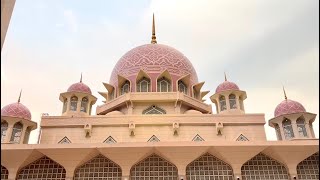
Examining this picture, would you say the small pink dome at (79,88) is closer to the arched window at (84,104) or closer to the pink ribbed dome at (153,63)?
the arched window at (84,104)

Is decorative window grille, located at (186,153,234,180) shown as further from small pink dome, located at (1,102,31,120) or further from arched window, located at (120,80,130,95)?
small pink dome, located at (1,102,31,120)

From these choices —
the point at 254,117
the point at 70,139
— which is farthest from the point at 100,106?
the point at 254,117

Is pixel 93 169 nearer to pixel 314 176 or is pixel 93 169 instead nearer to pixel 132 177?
pixel 132 177

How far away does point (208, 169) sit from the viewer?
16.1m

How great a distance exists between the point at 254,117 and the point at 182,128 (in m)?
4.58

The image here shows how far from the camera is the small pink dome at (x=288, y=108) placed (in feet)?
63.6

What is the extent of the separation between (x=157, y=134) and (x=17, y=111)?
8.56 m

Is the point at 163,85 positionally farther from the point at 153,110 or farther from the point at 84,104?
the point at 84,104

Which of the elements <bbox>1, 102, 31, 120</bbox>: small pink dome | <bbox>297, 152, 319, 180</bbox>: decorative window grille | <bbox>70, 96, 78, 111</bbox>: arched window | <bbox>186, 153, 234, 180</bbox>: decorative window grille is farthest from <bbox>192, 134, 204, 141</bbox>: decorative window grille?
<bbox>1, 102, 31, 120</bbox>: small pink dome

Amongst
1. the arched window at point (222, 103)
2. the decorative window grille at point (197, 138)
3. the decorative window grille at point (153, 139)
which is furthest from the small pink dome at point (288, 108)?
the decorative window grille at point (153, 139)

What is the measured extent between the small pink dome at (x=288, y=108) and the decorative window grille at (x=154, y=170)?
26.6 feet

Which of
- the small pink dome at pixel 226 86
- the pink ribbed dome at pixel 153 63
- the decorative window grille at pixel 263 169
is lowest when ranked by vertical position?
the decorative window grille at pixel 263 169

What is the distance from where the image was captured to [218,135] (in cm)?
1911

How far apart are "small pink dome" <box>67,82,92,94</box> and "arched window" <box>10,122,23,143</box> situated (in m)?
4.22
